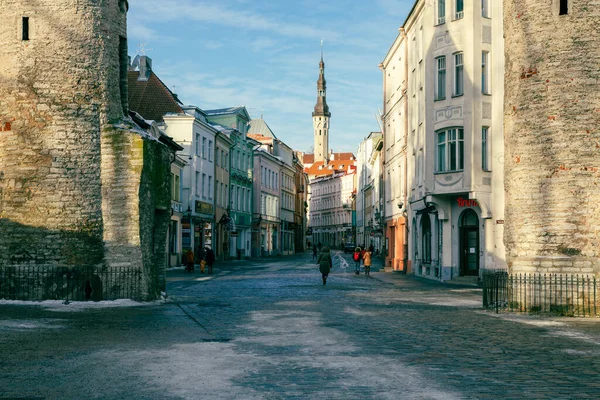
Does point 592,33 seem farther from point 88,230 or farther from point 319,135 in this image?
point 319,135

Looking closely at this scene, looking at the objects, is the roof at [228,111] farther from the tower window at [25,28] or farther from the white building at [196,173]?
the tower window at [25,28]

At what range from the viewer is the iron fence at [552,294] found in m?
18.3

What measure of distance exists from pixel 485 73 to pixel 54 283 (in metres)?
21.1

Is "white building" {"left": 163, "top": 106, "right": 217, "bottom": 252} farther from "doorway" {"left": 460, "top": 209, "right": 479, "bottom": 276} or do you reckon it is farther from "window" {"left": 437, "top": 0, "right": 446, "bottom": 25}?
"window" {"left": 437, "top": 0, "right": 446, "bottom": 25}

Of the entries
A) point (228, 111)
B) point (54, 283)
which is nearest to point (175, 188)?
point (228, 111)

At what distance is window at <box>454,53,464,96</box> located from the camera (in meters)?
34.2

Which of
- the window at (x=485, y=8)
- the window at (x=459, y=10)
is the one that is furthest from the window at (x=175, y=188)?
the window at (x=485, y=8)

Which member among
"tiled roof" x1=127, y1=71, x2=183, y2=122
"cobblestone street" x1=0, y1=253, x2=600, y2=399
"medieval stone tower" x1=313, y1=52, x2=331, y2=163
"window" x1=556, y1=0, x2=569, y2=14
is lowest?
"cobblestone street" x1=0, y1=253, x2=600, y2=399

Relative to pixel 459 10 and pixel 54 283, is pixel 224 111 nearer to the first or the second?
pixel 459 10

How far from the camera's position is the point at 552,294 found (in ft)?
61.1

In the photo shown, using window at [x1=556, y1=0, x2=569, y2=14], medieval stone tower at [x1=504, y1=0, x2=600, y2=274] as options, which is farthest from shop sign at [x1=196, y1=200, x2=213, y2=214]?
window at [x1=556, y1=0, x2=569, y2=14]

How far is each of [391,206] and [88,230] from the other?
33.8 metres

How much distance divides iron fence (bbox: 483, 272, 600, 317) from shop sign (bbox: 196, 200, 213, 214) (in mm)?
39414

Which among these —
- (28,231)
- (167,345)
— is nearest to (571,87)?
(167,345)
